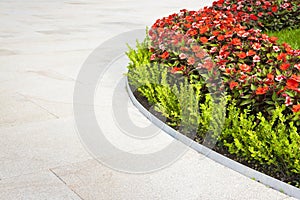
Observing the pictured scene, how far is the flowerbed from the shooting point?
4.48 m

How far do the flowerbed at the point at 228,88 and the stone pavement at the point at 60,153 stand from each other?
30 cm

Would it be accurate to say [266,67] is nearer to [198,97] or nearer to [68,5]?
[198,97]

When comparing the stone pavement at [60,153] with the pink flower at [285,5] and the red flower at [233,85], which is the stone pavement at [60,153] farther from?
the pink flower at [285,5]

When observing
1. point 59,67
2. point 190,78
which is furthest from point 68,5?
point 190,78

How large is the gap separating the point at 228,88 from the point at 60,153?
199 cm

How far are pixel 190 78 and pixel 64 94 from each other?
212cm

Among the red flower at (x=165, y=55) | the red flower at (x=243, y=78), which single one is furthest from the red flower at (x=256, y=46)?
the red flower at (x=165, y=55)

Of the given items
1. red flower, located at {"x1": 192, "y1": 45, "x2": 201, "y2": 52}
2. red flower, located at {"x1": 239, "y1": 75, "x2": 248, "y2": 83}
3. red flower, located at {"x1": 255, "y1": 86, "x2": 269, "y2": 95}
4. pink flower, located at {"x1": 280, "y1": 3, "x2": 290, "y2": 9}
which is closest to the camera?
red flower, located at {"x1": 255, "y1": 86, "x2": 269, "y2": 95}

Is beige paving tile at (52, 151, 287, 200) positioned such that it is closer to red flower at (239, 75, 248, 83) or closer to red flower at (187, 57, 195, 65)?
red flower at (239, 75, 248, 83)

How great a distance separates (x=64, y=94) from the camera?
22.8 ft

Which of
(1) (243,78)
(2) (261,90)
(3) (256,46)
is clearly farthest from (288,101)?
(3) (256,46)

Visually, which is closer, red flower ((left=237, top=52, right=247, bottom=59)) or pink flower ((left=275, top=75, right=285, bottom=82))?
pink flower ((left=275, top=75, right=285, bottom=82))

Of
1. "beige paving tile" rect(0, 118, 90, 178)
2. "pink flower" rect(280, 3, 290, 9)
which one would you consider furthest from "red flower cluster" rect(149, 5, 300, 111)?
"pink flower" rect(280, 3, 290, 9)

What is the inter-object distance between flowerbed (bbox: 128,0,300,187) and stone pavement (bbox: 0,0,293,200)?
30 centimetres
